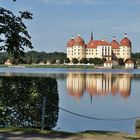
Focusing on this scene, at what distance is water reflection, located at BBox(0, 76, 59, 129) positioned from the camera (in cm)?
1450

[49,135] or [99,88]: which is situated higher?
[49,135]

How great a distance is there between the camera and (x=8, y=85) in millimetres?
14547

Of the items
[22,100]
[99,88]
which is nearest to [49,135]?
[22,100]

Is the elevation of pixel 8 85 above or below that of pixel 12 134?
above

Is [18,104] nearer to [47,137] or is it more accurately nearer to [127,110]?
[47,137]

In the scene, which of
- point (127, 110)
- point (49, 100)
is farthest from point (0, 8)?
point (127, 110)

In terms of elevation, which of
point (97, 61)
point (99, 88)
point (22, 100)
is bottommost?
point (99, 88)

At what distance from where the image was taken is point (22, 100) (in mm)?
14672

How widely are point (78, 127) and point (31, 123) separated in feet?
19.3

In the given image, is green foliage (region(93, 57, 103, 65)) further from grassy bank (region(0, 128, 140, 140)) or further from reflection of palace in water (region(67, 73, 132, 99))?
grassy bank (region(0, 128, 140, 140))

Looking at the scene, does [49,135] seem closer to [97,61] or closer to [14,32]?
[14,32]

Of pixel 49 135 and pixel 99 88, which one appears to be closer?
pixel 49 135

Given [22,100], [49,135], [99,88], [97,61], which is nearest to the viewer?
[49,135]

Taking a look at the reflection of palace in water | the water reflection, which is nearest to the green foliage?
the reflection of palace in water
